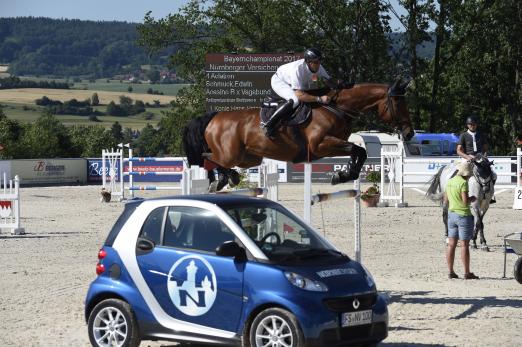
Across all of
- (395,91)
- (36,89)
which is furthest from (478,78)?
(36,89)

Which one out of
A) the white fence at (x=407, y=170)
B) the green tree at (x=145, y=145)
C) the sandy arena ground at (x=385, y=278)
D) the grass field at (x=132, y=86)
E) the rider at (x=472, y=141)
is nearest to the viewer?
the sandy arena ground at (x=385, y=278)

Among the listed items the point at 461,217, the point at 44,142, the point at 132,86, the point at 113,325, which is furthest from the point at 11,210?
the point at 132,86

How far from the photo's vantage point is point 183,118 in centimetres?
5425

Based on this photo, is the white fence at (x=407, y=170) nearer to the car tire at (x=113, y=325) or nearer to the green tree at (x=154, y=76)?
the car tire at (x=113, y=325)

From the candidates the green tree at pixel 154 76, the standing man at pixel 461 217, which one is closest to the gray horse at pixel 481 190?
the standing man at pixel 461 217

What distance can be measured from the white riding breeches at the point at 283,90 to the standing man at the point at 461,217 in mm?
3333

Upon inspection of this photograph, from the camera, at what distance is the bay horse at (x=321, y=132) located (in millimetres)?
12031

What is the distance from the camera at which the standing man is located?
1427 cm

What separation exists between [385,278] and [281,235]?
5.35 metres

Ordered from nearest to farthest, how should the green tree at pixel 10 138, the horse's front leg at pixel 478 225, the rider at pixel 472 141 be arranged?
the rider at pixel 472 141, the horse's front leg at pixel 478 225, the green tree at pixel 10 138

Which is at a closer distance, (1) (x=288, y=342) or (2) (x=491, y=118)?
(1) (x=288, y=342)

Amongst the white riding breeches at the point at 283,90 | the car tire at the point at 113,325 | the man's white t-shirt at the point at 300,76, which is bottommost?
the car tire at the point at 113,325

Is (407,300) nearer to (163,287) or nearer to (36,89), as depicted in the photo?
(163,287)

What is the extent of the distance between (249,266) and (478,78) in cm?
5052
